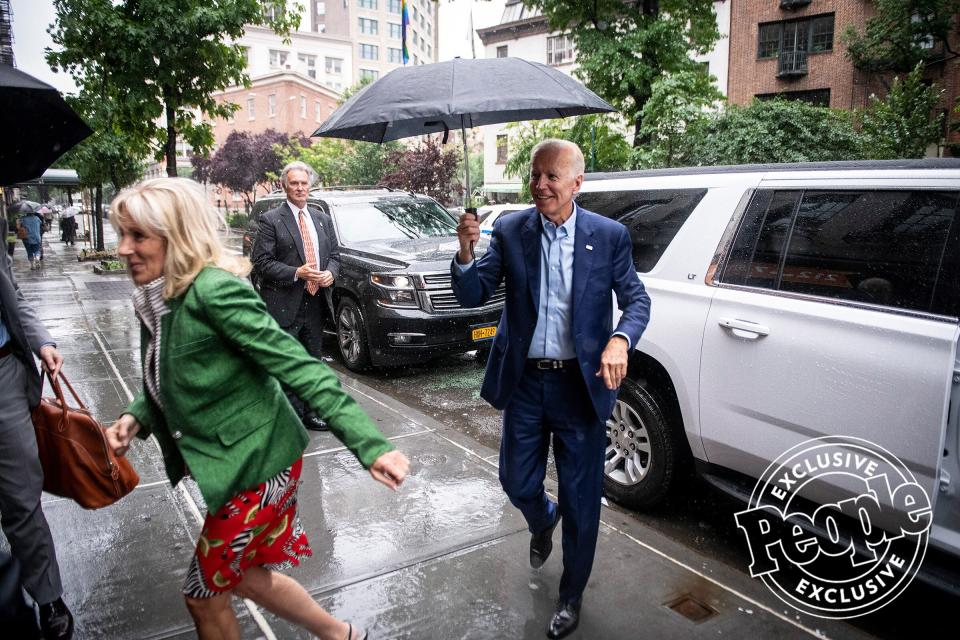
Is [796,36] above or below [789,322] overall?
above

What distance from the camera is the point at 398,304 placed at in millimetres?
7070

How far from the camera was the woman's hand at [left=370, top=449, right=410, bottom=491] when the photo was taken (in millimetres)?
1923

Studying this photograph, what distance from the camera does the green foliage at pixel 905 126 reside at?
18844 mm

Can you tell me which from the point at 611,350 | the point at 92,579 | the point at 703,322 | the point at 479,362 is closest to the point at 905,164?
the point at 703,322

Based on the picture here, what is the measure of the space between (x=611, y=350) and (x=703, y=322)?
1.08 metres

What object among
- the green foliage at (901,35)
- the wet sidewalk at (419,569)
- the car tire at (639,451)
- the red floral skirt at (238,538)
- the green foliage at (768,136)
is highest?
the green foliage at (901,35)

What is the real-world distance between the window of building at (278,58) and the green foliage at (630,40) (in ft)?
259

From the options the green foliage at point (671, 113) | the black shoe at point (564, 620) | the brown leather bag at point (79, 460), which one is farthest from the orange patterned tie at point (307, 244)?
the green foliage at point (671, 113)

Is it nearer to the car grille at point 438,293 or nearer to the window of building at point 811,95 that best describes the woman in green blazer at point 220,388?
the car grille at point 438,293

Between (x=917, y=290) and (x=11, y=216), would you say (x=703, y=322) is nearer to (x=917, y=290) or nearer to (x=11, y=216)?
(x=917, y=290)

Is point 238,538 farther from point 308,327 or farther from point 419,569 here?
point 308,327

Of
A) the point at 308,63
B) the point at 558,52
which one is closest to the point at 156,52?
the point at 558,52

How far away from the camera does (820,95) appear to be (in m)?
31.9

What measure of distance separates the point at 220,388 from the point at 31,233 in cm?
2059
